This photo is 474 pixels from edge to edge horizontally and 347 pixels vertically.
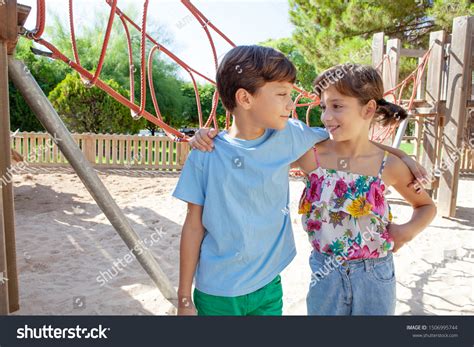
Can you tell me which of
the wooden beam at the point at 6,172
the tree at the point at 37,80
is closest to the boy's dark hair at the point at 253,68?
the wooden beam at the point at 6,172

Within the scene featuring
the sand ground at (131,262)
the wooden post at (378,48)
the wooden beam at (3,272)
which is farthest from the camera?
the wooden post at (378,48)

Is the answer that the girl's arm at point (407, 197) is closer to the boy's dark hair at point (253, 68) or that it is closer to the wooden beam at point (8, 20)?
the boy's dark hair at point (253, 68)

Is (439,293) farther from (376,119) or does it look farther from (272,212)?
(272,212)

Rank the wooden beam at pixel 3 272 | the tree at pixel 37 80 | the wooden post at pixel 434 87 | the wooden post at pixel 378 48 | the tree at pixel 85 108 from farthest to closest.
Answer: the tree at pixel 37 80
the tree at pixel 85 108
the wooden post at pixel 378 48
the wooden post at pixel 434 87
the wooden beam at pixel 3 272

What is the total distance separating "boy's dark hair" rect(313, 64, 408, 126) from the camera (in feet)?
4.25

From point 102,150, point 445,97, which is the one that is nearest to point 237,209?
point 445,97

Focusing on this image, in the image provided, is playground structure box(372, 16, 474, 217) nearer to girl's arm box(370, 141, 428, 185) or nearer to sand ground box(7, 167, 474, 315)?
sand ground box(7, 167, 474, 315)

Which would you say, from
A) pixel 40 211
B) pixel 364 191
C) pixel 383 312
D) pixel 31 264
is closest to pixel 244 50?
pixel 364 191

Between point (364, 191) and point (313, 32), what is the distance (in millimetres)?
12223

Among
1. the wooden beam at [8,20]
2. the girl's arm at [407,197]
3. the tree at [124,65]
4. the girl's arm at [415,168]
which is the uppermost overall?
the tree at [124,65]

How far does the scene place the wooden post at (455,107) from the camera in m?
4.92

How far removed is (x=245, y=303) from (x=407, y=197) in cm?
62

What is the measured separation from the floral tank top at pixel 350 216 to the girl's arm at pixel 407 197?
2cm

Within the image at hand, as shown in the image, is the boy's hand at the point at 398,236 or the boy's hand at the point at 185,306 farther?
the boy's hand at the point at 398,236
